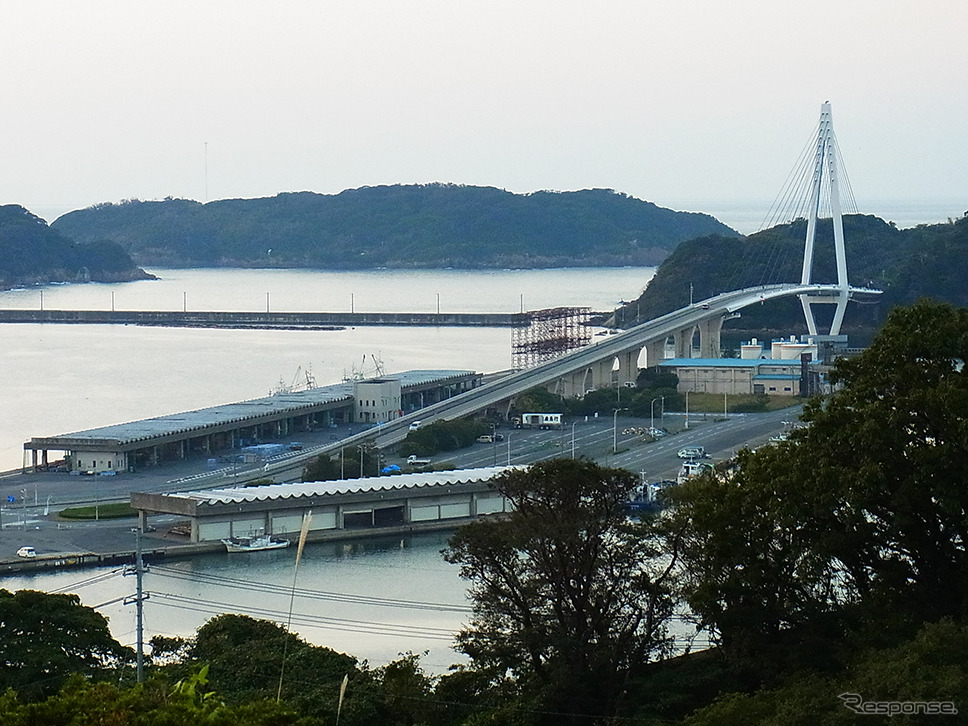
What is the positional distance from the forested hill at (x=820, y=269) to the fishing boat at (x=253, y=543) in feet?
59.1

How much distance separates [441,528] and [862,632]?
5.74 metres

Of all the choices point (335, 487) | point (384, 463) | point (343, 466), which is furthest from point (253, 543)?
point (384, 463)

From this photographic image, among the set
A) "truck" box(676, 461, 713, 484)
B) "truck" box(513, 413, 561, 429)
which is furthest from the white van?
"truck" box(513, 413, 561, 429)

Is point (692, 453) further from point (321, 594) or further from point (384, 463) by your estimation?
point (321, 594)

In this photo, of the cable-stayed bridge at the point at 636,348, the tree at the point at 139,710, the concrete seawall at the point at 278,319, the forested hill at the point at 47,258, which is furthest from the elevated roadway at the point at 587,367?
the forested hill at the point at 47,258

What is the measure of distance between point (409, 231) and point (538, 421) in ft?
155

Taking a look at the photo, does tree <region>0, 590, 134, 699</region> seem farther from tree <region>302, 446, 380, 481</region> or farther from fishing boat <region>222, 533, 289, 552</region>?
tree <region>302, 446, 380, 481</region>

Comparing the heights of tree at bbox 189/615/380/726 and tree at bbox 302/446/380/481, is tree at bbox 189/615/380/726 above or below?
above

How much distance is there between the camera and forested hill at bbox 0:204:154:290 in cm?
4859

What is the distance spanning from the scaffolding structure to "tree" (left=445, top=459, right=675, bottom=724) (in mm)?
15210

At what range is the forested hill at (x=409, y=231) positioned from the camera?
61.5m

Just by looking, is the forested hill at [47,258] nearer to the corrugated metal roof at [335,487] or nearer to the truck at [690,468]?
the truck at [690,468]

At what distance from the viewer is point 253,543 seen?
998cm

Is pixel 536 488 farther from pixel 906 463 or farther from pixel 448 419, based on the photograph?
pixel 448 419
